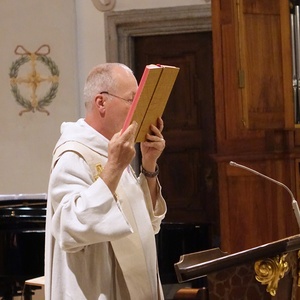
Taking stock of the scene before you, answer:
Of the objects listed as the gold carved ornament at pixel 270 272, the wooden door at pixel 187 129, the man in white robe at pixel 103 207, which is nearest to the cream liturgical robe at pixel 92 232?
the man in white robe at pixel 103 207

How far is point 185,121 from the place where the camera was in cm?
845

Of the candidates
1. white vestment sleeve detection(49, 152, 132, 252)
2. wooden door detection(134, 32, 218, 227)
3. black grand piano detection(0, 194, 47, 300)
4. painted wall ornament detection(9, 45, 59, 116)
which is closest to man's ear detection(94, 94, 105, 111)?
white vestment sleeve detection(49, 152, 132, 252)

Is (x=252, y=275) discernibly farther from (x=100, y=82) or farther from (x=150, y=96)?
(x=100, y=82)

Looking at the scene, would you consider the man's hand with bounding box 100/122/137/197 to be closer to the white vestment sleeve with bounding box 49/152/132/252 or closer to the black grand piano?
the white vestment sleeve with bounding box 49/152/132/252

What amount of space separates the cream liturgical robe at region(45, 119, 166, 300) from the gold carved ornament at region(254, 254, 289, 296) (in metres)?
0.44

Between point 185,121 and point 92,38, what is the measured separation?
1.22 m

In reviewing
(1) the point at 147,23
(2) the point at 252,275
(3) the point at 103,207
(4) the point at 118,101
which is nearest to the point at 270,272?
(2) the point at 252,275

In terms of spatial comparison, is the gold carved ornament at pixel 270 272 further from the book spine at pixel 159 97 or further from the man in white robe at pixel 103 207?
the book spine at pixel 159 97

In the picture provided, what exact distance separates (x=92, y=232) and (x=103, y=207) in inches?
3.4

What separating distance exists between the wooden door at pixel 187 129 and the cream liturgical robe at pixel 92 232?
17.2 ft

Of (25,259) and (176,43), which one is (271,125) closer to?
(25,259)

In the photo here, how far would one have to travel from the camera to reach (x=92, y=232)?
108 inches

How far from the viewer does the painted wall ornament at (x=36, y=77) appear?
8188 millimetres

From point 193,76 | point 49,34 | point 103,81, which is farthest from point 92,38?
point 103,81
